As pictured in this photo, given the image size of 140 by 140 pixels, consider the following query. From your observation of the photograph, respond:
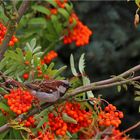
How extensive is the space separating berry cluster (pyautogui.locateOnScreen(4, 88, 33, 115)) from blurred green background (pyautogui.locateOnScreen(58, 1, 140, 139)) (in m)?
3.43

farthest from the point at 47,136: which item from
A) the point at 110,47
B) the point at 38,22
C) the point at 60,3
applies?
the point at 110,47

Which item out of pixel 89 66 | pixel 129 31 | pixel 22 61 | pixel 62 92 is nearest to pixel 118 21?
pixel 129 31

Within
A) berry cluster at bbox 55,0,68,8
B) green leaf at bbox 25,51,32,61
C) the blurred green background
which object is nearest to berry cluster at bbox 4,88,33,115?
green leaf at bbox 25,51,32,61

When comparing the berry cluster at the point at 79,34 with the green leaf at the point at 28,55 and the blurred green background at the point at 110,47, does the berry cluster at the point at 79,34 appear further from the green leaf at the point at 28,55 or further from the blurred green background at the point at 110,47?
the blurred green background at the point at 110,47

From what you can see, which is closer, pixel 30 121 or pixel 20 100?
pixel 20 100

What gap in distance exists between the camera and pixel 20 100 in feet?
6.90

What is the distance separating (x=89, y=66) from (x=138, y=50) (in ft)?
1.72

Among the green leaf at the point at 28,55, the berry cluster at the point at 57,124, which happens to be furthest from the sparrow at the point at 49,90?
the green leaf at the point at 28,55

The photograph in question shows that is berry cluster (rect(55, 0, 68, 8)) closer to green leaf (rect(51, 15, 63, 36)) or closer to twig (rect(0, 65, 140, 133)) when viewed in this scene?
green leaf (rect(51, 15, 63, 36))

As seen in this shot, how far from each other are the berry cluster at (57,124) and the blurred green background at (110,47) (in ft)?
11.0

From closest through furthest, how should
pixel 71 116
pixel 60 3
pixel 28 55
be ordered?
pixel 71 116 → pixel 28 55 → pixel 60 3

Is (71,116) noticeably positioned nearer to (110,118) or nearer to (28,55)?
(110,118)

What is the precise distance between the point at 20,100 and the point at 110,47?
3587 mm

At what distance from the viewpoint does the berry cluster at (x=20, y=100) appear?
2.08 meters
